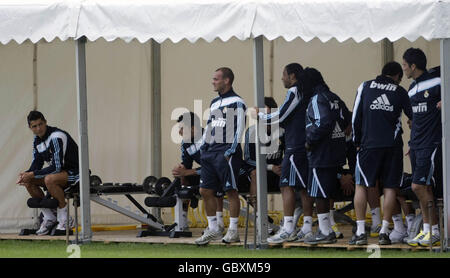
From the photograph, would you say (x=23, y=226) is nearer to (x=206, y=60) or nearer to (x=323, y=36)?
(x=206, y=60)

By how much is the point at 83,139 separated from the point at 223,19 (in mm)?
2325

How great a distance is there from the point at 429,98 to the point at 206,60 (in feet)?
18.5

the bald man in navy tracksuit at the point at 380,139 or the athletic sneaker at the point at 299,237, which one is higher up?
the bald man in navy tracksuit at the point at 380,139

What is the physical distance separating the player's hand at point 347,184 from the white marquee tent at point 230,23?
1.36 meters

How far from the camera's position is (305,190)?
13062 mm

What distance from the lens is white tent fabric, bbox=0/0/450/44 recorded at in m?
11.9

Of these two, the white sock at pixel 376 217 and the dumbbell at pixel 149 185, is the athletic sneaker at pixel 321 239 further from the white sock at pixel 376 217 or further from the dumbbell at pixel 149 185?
the dumbbell at pixel 149 185

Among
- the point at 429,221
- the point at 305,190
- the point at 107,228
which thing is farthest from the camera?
the point at 107,228

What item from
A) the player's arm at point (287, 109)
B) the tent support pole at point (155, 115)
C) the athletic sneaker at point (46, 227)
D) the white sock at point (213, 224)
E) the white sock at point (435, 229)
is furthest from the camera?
the tent support pole at point (155, 115)

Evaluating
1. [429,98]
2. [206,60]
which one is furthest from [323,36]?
[206,60]

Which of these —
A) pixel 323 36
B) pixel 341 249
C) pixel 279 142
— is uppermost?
pixel 323 36

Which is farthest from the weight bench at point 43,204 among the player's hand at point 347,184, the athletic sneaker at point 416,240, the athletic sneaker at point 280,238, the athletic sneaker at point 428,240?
the athletic sneaker at point 428,240

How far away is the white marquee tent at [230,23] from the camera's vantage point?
11.9m

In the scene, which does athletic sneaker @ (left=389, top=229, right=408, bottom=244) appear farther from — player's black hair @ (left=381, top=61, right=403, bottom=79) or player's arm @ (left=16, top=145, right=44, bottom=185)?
player's arm @ (left=16, top=145, right=44, bottom=185)
